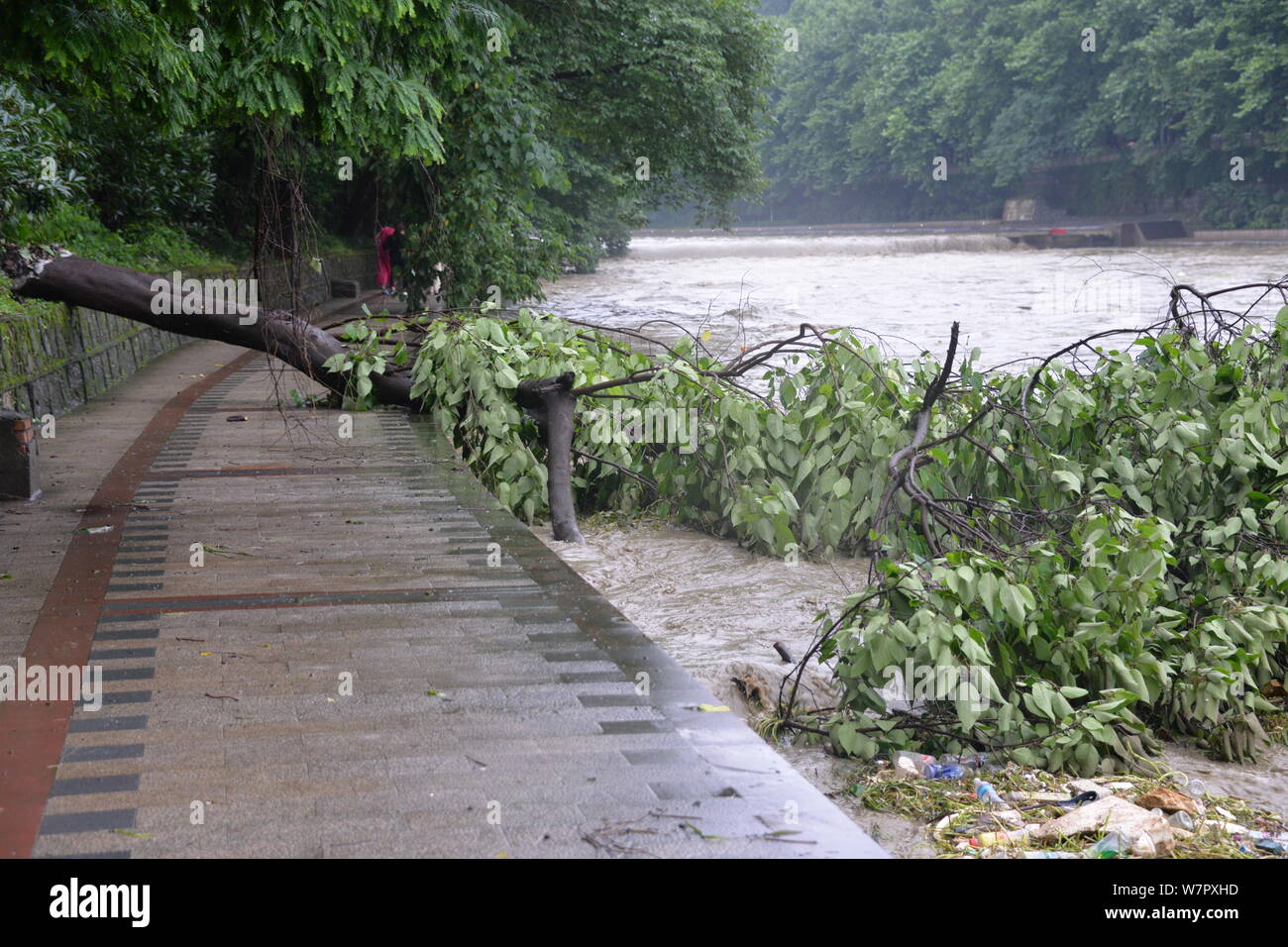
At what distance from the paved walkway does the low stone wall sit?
179cm

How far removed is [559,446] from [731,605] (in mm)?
1698

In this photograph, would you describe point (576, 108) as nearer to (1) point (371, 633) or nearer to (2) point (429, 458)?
(2) point (429, 458)

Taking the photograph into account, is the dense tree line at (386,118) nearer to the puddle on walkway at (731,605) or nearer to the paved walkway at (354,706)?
the paved walkway at (354,706)

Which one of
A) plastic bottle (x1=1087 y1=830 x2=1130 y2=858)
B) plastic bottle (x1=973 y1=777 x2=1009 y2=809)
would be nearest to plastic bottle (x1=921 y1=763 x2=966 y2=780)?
plastic bottle (x1=973 y1=777 x2=1009 y2=809)

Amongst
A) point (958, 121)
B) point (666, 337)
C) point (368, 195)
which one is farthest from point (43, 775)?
point (958, 121)

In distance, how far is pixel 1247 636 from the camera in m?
6.08

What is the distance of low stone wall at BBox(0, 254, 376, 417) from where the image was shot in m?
9.85

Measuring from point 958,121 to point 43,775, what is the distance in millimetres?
70068

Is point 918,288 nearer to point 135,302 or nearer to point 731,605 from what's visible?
point 135,302

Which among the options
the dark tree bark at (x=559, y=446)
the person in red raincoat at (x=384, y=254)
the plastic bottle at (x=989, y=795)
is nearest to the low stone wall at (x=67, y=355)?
the dark tree bark at (x=559, y=446)

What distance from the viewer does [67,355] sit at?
458 inches

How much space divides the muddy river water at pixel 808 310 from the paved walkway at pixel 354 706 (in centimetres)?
147

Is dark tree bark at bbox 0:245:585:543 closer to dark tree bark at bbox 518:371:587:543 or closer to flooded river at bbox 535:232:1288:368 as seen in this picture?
dark tree bark at bbox 518:371:587:543

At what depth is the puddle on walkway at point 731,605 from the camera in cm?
568
